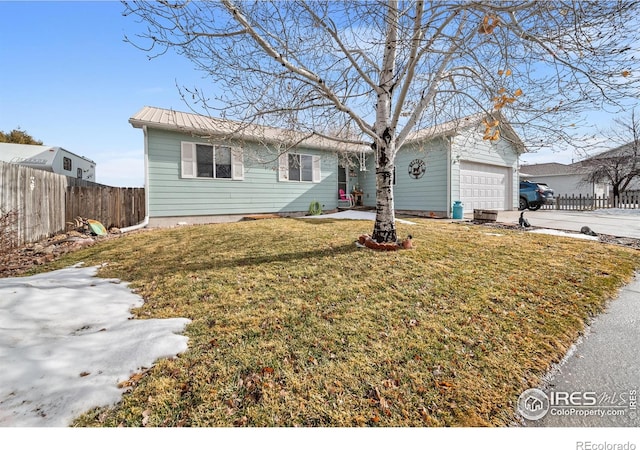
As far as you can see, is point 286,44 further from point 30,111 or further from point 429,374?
point 30,111

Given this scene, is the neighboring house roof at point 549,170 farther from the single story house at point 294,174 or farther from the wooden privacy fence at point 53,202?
the wooden privacy fence at point 53,202

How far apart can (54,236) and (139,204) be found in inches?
103

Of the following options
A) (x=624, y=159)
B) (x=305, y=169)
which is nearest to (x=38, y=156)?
(x=305, y=169)

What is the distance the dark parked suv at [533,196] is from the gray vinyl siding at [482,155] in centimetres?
136

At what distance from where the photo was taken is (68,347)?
2113 millimetres

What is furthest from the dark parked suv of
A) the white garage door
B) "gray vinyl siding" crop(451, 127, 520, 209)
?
the white garage door

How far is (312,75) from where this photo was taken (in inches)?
158

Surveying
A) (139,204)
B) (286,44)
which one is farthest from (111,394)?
(139,204)

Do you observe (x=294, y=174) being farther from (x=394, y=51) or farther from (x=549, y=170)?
(x=549, y=170)

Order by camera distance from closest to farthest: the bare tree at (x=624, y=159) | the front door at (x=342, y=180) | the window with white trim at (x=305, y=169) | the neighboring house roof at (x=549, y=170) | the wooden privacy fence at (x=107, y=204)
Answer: the wooden privacy fence at (x=107, y=204) < the window with white trim at (x=305, y=169) < the front door at (x=342, y=180) < the bare tree at (x=624, y=159) < the neighboring house roof at (x=549, y=170)

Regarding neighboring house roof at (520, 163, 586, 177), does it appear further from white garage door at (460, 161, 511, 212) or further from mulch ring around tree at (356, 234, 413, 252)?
mulch ring around tree at (356, 234, 413, 252)

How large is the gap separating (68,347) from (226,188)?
8411 millimetres

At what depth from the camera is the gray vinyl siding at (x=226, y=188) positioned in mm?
8750

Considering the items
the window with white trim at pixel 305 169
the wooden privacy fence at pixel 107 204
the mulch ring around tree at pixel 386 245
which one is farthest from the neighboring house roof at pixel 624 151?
the wooden privacy fence at pixel 107 204
